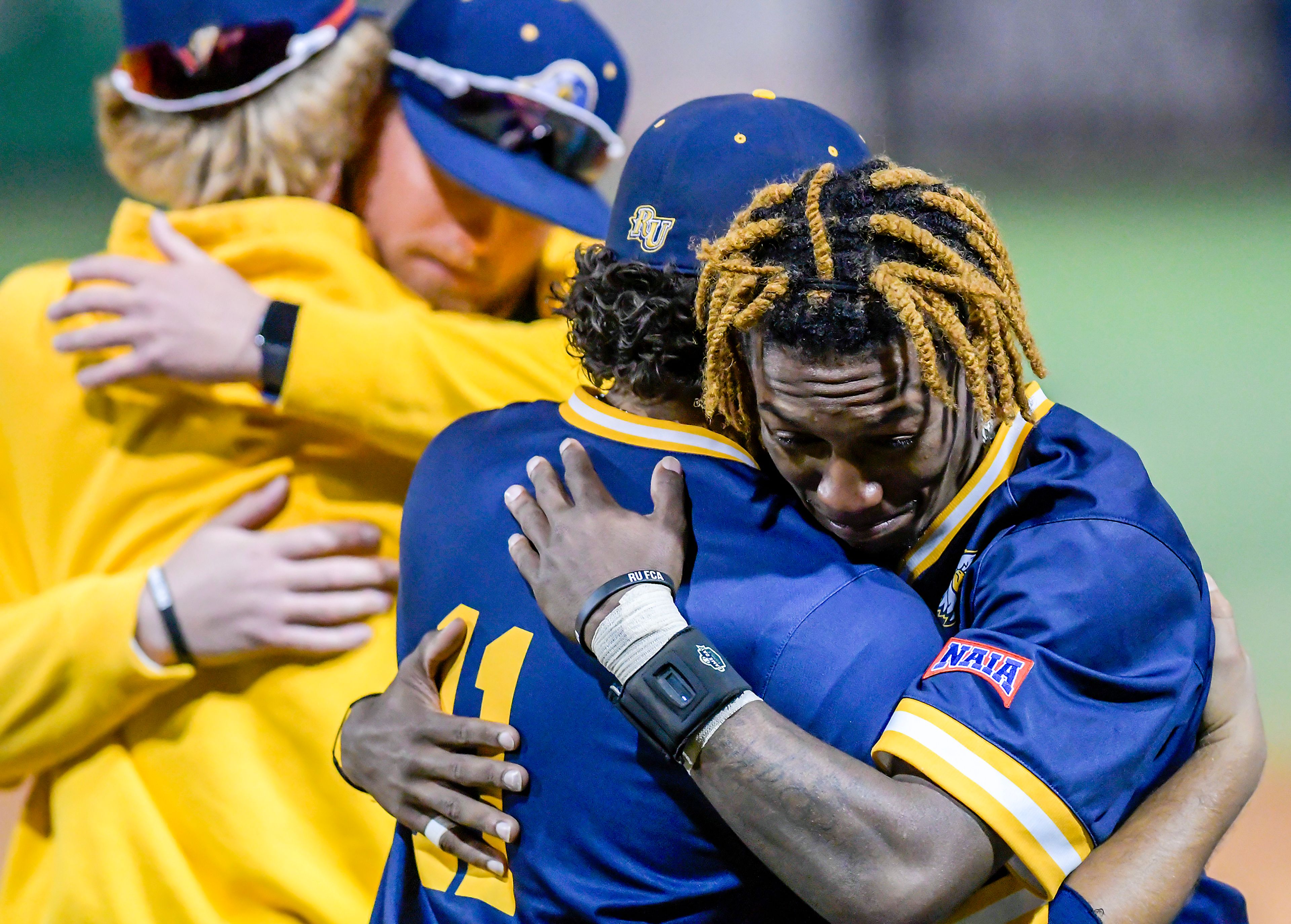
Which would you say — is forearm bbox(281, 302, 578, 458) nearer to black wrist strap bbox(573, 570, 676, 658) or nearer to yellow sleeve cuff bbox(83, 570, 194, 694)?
yellow sleeve cuff bbox(83, 570, 194, 694)

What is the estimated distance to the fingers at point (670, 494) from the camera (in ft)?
4.83

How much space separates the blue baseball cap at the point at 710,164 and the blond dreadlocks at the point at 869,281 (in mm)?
110

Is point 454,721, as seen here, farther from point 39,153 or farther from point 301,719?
point 39,153

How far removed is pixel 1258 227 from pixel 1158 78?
4.65 feet

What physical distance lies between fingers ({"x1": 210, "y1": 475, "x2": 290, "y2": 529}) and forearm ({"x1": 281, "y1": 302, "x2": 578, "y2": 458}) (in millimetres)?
169

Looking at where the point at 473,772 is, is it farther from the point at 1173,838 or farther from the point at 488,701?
the point at 1173,838

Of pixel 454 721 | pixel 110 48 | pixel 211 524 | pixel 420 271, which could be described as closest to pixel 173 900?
pixel 211 524

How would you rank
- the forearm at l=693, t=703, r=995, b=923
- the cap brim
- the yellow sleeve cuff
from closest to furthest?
the forearm at l=693, t=703, r=995, b=923
the yellow sleeve cuff
the cap brim

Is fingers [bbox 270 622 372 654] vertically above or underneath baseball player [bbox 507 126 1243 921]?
underneath

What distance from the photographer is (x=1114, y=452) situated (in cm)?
153

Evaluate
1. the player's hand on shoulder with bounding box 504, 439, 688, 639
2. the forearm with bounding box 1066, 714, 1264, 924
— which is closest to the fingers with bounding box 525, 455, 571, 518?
the player's hand on shoulder with bounding box 504, 439, 688, 639

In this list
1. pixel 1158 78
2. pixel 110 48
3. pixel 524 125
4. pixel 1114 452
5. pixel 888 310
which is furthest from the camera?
pixel 1158 78

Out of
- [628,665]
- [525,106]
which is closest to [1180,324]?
[525,106]

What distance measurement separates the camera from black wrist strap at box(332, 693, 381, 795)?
1.84 metres
